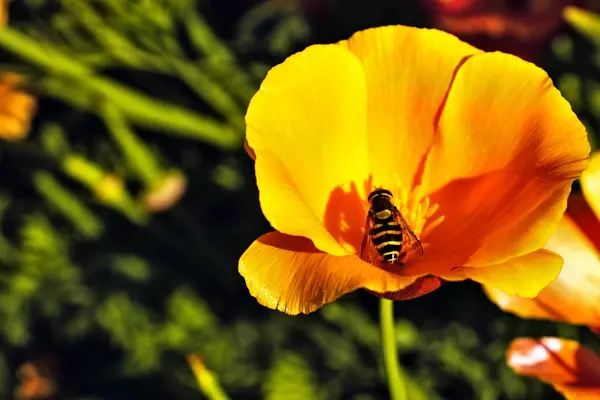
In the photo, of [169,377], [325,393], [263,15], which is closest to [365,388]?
[325,393]

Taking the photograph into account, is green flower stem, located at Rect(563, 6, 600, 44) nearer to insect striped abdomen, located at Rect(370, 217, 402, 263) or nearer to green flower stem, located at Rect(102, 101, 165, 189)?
insect striped abdomen, located at Rect(370, 217, 402, 263)

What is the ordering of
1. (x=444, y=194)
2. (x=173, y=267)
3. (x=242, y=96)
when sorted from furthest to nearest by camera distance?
(x=173, y=267)
(x=242, y=96)
(x=444, y=194)

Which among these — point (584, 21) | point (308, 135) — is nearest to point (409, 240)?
point (308, 135)

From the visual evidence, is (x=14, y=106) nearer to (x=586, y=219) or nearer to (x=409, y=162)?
(x=409, y=162)

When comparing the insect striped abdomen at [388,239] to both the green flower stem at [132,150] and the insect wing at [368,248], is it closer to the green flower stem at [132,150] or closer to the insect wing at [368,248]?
the insect wing at [368,248]

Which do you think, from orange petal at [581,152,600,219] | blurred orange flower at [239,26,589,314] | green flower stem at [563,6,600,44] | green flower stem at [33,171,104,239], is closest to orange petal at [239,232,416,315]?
blurred orange flower at [239,26,589,314]

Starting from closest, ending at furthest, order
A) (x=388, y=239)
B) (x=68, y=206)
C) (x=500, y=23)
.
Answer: (x=388, y=239)
(x=500, y=23)
(x=68, y=206)

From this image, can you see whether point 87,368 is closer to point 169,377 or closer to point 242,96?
point 169,377

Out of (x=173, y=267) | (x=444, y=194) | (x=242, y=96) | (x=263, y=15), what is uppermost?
(x=263, y=15)
